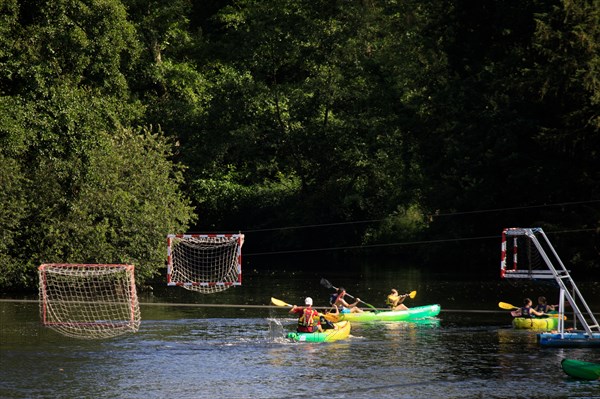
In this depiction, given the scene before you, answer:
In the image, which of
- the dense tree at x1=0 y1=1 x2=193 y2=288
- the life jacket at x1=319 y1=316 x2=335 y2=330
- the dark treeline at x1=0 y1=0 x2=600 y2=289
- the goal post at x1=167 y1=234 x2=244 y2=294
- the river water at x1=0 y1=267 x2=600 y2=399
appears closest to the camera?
the river water at x1=0 y1=267 x2=600 y2=399

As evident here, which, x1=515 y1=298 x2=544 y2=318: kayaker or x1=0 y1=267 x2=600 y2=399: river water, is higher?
x1=515 y1=298 x2=544 y2=318: kayaker

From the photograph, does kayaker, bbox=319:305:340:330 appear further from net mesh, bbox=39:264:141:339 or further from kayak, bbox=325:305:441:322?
net mesh, bbox=39:264:141:339

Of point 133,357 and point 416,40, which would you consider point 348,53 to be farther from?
point 133,357

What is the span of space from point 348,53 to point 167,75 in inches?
519

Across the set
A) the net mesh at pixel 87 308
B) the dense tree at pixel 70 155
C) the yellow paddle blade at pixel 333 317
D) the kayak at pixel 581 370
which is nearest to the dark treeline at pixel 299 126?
the dense tree at pixel 70 155

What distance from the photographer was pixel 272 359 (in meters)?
33.3

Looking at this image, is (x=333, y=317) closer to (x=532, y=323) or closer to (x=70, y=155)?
(x=532, y=323)

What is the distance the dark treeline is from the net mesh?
186 centimetres

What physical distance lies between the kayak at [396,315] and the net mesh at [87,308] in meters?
8.65

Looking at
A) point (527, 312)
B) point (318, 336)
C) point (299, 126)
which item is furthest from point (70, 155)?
point (299, 126)

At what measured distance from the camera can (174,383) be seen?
2936 centimetres

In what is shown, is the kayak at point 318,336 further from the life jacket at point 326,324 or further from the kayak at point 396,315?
the kayak at point 396,315

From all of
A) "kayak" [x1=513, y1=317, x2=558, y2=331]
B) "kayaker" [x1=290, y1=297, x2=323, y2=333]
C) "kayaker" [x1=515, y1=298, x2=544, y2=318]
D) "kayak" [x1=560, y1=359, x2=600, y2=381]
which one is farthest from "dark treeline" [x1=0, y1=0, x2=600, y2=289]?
"kayak" [x1=560, y1=359, x2=600, y2=381]

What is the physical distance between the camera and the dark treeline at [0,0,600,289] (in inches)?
1875
